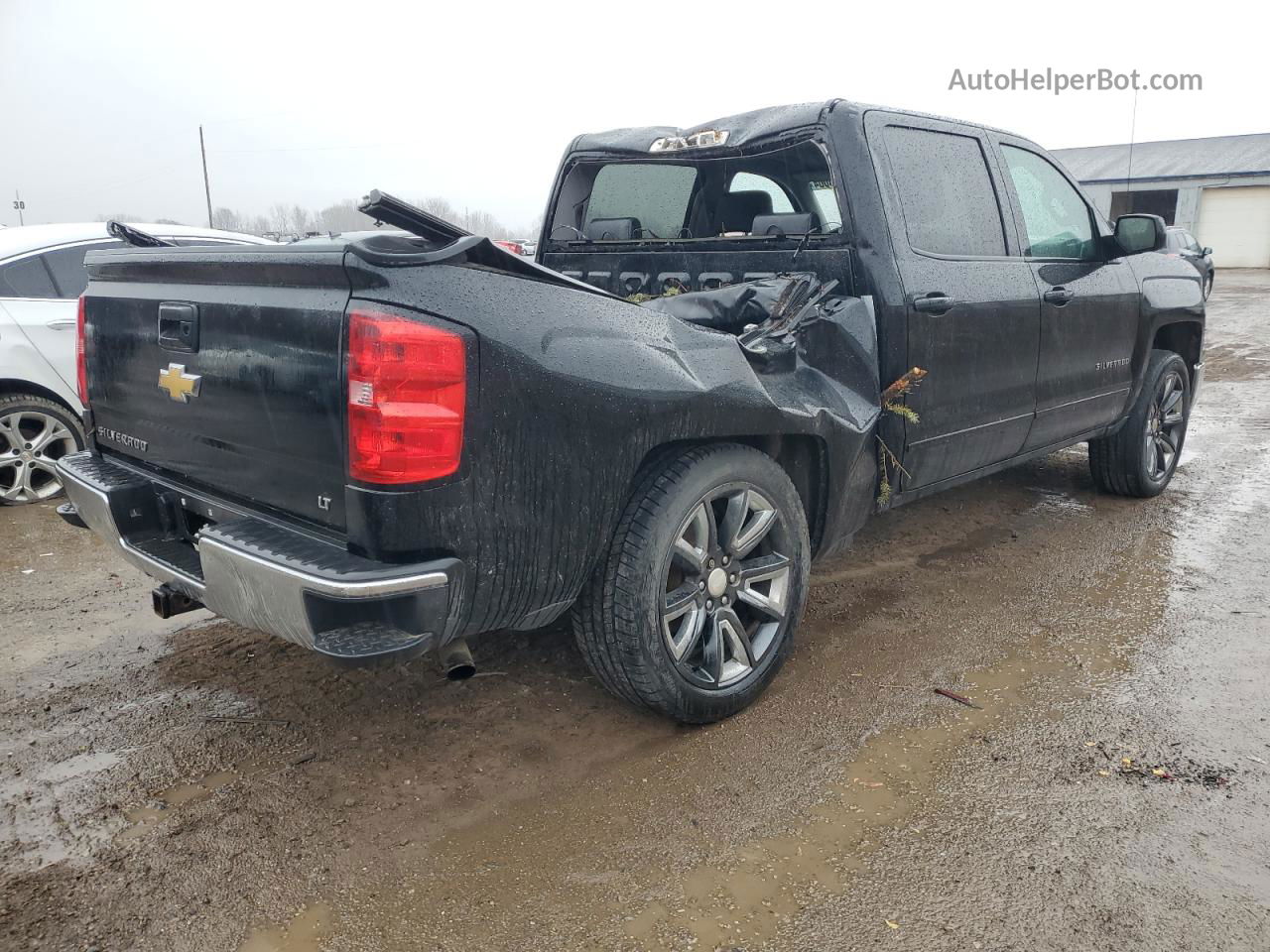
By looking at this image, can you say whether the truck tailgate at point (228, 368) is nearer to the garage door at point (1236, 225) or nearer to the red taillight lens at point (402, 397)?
the red taillight lens at point (402, 397)

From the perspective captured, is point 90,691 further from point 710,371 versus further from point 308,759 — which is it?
point 710,371

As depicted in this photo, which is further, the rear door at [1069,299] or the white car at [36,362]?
the white car at [36,362]

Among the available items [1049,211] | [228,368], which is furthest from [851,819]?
[1049,211]

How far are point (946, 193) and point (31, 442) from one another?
17.1 feet

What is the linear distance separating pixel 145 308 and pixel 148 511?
609mm

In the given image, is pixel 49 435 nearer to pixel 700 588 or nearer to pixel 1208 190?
pixel 700 588

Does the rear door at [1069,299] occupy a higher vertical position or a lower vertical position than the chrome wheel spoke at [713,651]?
higher

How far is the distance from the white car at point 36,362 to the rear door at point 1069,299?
5.27m

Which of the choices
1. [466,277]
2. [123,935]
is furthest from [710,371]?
[123,935]

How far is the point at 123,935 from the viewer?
6.86ft

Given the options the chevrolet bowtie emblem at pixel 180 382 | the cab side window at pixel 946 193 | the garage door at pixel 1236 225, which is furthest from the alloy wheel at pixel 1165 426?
the garage door at pixel 1236 225

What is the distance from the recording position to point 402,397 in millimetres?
2127

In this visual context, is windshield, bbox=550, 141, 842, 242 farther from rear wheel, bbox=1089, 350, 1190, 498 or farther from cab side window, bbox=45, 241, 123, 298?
cab side window, bbox=45, 241, 123, 298

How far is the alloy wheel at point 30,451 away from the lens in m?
5.46
